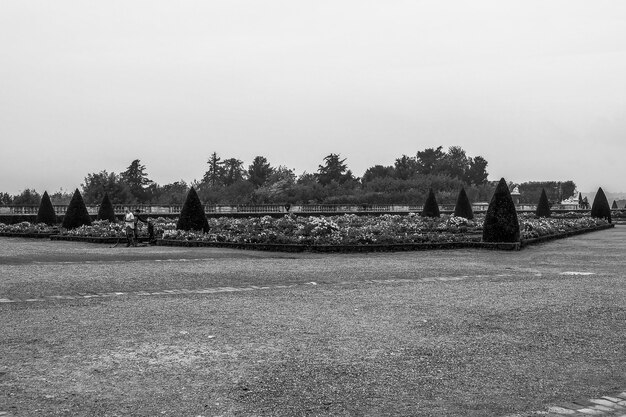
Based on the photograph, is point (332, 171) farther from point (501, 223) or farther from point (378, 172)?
point (501, 223)

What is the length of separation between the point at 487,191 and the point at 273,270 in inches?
3995

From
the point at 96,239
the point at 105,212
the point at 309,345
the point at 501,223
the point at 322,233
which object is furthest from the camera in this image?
the point at 105,212

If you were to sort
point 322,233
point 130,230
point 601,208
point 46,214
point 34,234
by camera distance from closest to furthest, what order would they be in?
point 130,230 → point 322,233 → point 34,234 → point 46,214 → point 601,208

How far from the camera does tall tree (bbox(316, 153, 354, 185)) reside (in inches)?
4109

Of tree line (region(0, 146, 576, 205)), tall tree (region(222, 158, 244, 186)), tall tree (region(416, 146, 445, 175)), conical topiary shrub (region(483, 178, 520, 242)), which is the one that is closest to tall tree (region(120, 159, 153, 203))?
tree line (region(0, 146, 576, 205))

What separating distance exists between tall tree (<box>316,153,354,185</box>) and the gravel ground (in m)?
90.5

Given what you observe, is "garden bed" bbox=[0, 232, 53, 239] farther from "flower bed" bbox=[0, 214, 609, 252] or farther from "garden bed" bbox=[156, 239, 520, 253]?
"garden bed" bbox=[156, 239, 520, 253]

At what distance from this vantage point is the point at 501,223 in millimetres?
23125

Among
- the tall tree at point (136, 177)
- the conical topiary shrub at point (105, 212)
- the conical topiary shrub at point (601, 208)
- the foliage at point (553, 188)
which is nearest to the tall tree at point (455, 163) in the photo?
the foliage at point (553, 188)

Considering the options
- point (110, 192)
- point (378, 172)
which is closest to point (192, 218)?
point (110, 192)

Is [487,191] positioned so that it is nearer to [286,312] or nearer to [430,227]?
[430,227]

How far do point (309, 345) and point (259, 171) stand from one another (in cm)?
10851

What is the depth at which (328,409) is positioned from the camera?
518cm

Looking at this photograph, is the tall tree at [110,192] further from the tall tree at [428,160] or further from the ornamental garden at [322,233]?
the tall tree at [428,160]
